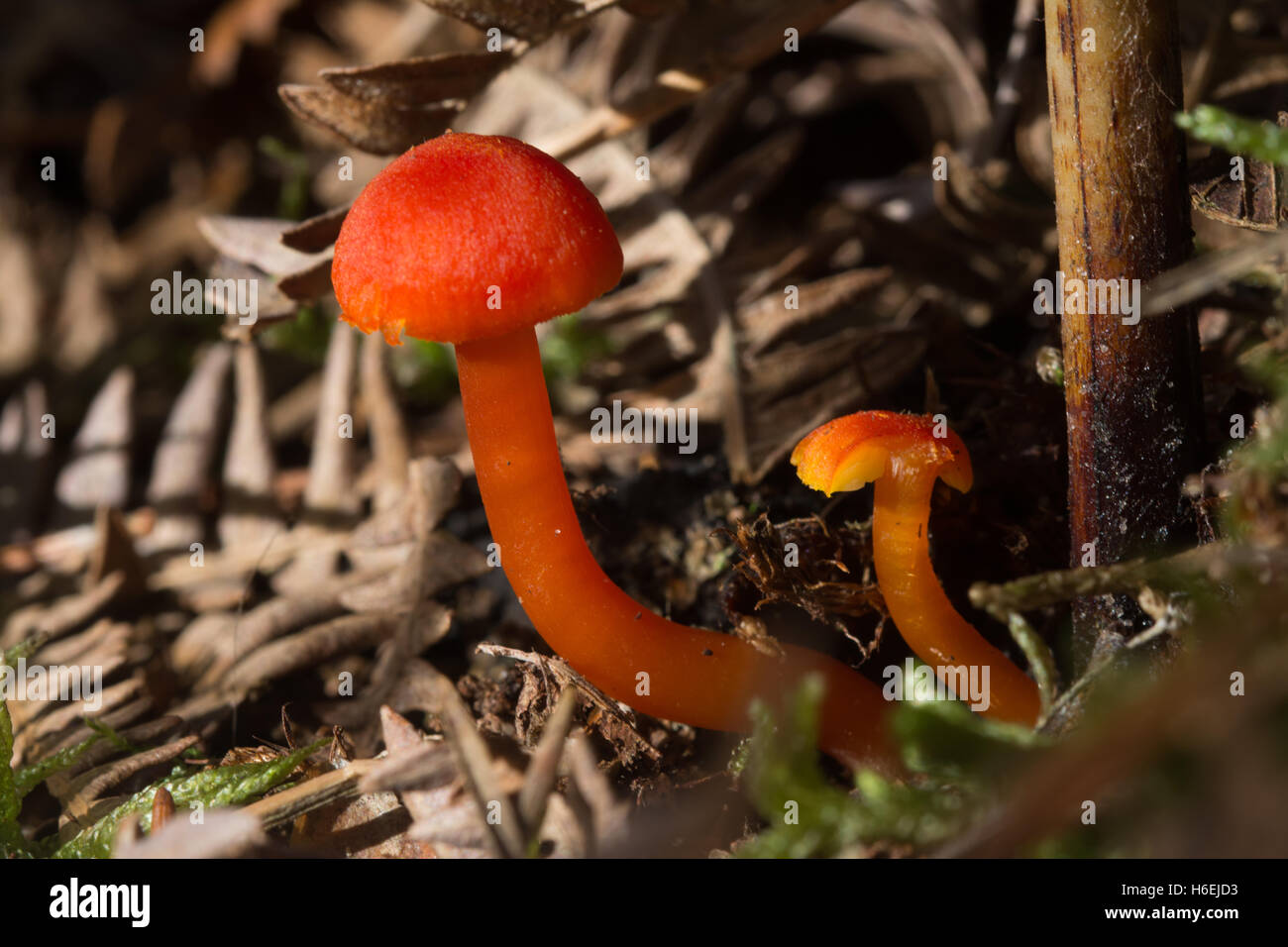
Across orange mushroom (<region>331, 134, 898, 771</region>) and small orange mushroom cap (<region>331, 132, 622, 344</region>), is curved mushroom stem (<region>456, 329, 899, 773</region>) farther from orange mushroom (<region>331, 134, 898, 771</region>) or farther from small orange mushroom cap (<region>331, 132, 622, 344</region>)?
small orange mushroom cap (<region>331, 132, 622, 344</region>)

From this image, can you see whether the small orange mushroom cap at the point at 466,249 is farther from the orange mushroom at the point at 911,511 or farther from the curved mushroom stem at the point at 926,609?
the curved mushroom stem at the point at 926,609

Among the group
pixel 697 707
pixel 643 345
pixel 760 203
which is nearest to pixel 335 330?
pixel 643 345

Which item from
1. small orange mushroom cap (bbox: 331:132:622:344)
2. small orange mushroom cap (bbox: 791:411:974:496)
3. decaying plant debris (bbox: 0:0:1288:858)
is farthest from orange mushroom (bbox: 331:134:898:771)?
small orange mushroom cap (bbox: 791:411:974:496)

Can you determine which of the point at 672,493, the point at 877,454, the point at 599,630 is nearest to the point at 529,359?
the point at 599,630

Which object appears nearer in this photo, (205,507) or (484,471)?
(484,471)

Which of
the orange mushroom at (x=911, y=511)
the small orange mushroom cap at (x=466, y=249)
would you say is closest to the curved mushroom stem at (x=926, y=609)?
the orange mushroom at (x=911, y=511)

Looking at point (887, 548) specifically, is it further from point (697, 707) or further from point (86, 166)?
point (86, 166)
